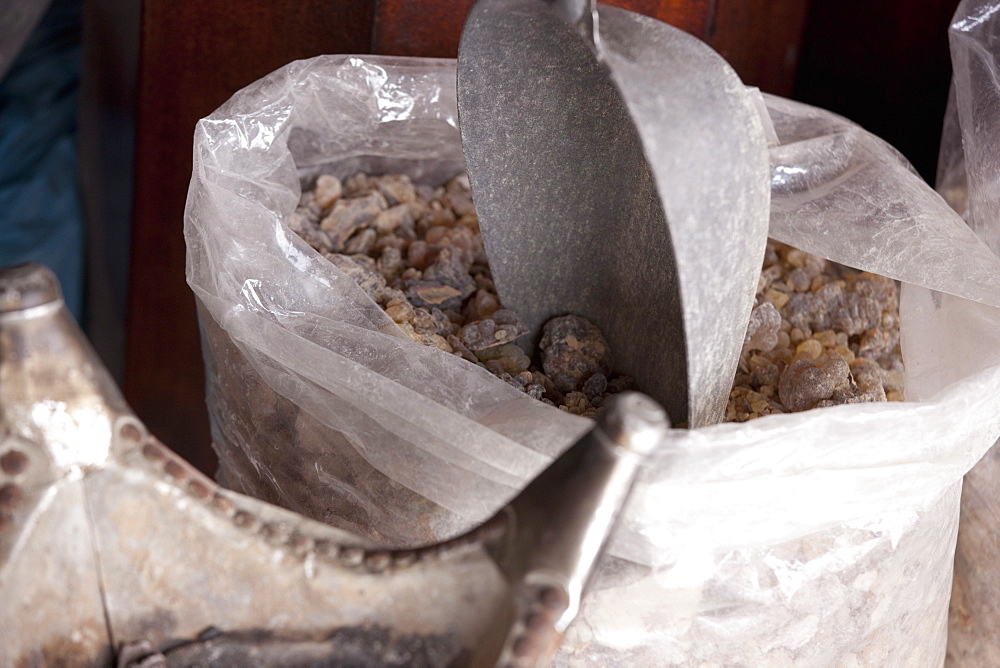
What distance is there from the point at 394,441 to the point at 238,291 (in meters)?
0.16

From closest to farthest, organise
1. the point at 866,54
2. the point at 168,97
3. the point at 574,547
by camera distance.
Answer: the point at 574,547
the point at 168,97
the point at 866,54

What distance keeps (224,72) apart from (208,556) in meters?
0.66

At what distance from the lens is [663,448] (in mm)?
482

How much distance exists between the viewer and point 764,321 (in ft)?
2.48

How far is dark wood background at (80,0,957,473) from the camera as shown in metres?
0.91

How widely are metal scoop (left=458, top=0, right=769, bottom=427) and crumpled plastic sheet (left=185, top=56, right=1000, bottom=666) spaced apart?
0.07m

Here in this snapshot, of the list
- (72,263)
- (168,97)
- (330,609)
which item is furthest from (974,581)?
(72,263)

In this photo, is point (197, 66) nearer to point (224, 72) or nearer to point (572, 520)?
point (224, 72)

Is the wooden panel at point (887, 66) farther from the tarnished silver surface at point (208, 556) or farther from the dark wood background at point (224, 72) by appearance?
the tarnished silver surface at point (208, 556)

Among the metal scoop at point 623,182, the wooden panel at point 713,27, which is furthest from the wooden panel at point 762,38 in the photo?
the metal scoop at point 623,182

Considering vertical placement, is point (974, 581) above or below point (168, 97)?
below

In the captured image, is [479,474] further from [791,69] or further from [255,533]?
[791,69]

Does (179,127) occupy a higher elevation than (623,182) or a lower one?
lower

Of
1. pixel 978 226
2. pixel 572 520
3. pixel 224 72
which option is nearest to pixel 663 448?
pixel 572 520
